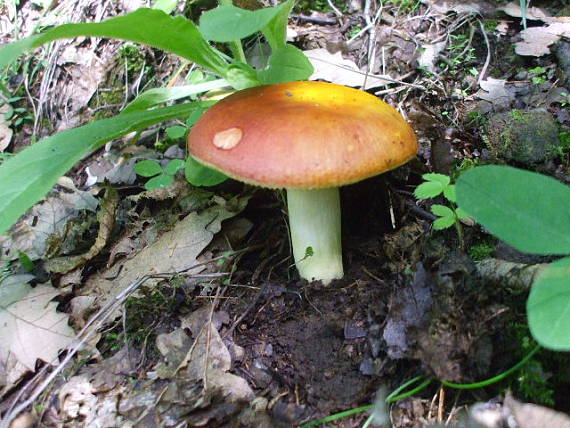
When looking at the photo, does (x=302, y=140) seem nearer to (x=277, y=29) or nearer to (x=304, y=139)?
(x=304, y=139)

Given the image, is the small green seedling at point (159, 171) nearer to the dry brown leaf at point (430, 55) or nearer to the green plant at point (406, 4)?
the dry brown leaf at point (430, 55)

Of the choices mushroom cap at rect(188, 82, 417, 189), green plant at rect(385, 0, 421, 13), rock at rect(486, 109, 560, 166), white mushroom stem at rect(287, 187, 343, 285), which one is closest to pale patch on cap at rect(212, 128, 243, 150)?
mushroom cap at rect(188, 82, 417, 189)

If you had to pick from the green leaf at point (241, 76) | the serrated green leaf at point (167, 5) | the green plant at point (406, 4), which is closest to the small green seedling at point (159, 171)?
the green leaf at point (241, 76)

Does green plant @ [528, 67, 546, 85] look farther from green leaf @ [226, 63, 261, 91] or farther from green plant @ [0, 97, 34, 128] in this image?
green plant @ [0, 97, 34, 128]

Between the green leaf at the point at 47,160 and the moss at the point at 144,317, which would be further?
the moss at the point at 144,317

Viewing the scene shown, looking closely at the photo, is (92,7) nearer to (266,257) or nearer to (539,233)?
(266,257)

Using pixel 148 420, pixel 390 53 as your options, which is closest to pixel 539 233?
pixel 148 420
